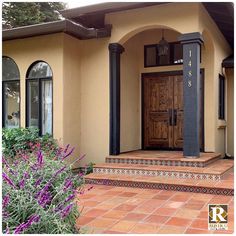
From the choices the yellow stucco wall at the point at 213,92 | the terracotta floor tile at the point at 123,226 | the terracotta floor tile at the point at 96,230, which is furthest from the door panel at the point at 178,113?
the terracotta floor tile at the point at 96,230

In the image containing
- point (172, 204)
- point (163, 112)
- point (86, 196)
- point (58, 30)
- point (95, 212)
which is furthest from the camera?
point (163, 112)

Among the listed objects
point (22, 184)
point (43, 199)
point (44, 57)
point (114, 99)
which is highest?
point (44, 57)

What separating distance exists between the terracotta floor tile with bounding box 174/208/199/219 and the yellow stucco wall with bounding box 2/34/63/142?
11.8ft

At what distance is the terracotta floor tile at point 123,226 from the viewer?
3555mm

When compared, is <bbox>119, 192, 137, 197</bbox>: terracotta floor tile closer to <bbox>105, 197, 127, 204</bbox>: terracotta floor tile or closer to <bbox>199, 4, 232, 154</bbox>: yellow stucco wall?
<bbox>105, 197, 127, 204</bbox>: terracotta floor tile

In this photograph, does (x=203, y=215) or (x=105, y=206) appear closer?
(x=203, y=215)

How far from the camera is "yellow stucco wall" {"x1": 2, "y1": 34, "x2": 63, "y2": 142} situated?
704cm

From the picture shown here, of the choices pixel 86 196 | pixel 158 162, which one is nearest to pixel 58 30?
pixel 158 162

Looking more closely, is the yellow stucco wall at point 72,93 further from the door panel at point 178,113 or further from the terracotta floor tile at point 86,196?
the door panel at point 178,113

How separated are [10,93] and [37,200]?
5.68 meters

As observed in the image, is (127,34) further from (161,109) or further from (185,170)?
(185,170)

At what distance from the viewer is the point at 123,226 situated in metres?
3.64

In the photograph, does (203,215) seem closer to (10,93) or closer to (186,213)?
(186,213)

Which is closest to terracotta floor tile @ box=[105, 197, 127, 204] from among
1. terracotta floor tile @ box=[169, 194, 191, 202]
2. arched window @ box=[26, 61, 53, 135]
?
terracotta floor tile @ box=[169, 194, 191, 202]
